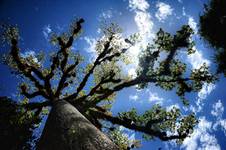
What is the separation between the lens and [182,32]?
16469 mm

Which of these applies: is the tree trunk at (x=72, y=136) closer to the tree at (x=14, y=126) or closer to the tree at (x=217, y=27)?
the tree at (x=14, y=126)

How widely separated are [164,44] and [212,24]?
11.4ft

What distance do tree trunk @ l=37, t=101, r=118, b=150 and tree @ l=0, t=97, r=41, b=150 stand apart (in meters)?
6.89

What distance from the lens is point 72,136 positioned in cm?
526

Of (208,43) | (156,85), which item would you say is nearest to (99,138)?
(208,43)

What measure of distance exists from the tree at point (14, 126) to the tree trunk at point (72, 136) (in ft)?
22.6

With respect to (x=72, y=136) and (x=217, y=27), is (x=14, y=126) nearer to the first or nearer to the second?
(x=72, y=136)

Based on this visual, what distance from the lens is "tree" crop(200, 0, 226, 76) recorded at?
13.3m

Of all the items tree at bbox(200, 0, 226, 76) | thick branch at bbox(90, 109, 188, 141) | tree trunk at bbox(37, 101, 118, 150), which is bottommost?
tree trunk at bbox(37, 101, 118, 150)

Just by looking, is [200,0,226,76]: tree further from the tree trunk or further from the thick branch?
the tree trunk

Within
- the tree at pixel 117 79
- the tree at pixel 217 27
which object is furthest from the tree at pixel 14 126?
the tree at pixel 217 27

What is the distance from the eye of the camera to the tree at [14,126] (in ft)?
43.3

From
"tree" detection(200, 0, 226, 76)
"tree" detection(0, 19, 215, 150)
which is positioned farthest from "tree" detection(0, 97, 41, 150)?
"tree" detection(200, 0, 226, 76)

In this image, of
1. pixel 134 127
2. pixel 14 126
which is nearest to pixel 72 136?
pixel 134 127
